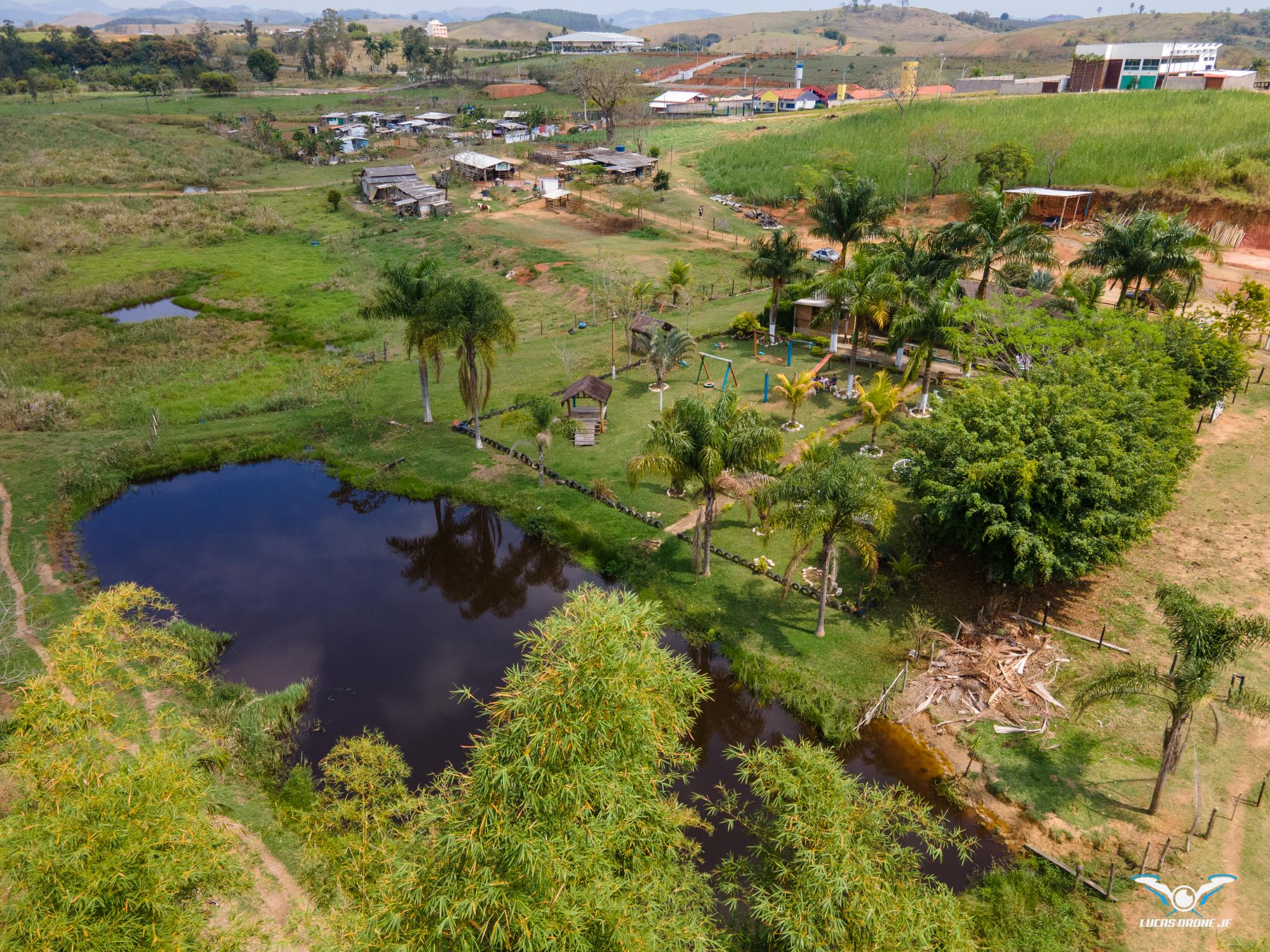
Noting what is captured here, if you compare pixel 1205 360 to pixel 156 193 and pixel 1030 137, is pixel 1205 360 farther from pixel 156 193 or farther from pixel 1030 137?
pixel 156 193

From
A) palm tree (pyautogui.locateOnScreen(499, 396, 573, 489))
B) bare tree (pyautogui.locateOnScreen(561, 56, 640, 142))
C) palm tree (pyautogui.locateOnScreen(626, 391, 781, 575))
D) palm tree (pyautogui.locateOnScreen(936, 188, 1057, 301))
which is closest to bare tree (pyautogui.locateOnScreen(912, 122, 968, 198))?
palm tree (pyautogui.locateOnScreen(936, 188, 1057, 301))

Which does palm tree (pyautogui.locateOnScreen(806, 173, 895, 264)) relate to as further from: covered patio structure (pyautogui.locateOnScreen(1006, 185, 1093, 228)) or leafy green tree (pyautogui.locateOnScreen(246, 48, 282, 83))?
leafy green tree (pyautogui.locateOnScreen(246, 48, 282, 83))

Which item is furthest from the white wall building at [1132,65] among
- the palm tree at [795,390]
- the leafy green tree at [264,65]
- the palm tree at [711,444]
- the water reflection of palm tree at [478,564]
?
the leafy green tree at [264,65]

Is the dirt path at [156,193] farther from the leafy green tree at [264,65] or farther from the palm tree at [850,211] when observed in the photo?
the leafy green tree at [264,65]

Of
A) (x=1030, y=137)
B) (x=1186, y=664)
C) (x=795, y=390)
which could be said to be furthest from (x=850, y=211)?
(x=1030, y=137)

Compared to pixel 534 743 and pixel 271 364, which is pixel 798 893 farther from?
pixel 271 364

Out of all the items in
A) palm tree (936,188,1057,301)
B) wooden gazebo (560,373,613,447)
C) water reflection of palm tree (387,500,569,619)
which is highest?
palm tree (936,188,1057,301)
